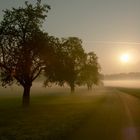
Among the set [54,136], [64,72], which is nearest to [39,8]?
[64,72]

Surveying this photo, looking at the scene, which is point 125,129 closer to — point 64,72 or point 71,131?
point 71,131

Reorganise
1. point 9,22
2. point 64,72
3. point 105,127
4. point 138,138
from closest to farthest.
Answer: point 138,138 → point 105,127 → point 9,22 → point 64,72

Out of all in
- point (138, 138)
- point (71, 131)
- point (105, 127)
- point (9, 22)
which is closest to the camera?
point (138, 138)

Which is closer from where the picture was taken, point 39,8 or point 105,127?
point 105,127

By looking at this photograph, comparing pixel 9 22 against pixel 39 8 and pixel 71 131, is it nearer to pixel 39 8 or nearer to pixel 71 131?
pixel 39 8

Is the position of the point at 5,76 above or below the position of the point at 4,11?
below

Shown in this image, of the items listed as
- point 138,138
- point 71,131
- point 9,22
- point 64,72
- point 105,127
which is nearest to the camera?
point 138,138

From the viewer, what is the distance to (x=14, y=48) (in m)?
39.7

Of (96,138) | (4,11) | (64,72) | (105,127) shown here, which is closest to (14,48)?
(4,11)

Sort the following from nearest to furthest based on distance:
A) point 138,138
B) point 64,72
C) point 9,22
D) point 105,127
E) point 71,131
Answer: point 138,138 → point 71,131 → point 105,127 → point 9,22 → point 64,72

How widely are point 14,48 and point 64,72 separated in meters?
7.94

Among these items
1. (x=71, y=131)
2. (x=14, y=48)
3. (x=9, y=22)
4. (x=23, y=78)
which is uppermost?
(x=9, y=22)

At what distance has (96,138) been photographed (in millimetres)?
16391

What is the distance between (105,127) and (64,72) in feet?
75.4
